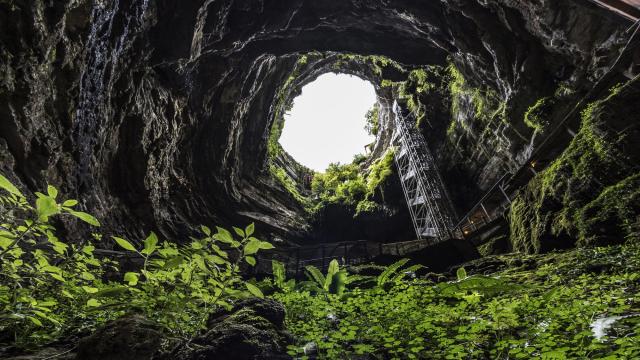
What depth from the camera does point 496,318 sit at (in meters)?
2.84

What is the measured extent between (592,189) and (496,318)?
15.2ft

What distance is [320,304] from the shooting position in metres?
3.71

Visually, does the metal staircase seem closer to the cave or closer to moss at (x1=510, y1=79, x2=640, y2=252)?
the cave

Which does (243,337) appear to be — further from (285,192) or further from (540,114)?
(285,192)

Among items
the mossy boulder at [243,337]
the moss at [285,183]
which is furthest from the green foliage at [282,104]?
the mossy boulder at [243,337]

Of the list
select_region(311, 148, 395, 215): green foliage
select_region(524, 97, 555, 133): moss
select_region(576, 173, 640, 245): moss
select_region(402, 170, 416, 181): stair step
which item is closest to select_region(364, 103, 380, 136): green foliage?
select_region(311, 148, 395, 215): green foliage

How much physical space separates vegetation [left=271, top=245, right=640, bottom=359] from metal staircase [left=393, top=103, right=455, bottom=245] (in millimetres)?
9370

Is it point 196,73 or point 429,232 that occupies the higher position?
point 196,73

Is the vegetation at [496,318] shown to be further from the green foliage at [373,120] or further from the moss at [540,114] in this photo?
the green foliage at [373,120]

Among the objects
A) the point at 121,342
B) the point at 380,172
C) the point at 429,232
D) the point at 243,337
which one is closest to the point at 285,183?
the point at 380,172

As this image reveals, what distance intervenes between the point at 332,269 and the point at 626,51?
832 centimetres

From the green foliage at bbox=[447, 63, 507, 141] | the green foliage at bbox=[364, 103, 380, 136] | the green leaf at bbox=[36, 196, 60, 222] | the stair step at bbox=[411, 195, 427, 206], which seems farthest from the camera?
the green foliage at bbox=[364, 103, 380, 136]

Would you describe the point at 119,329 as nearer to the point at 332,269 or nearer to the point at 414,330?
the point at 332,269

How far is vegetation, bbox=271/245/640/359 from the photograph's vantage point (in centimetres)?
247
